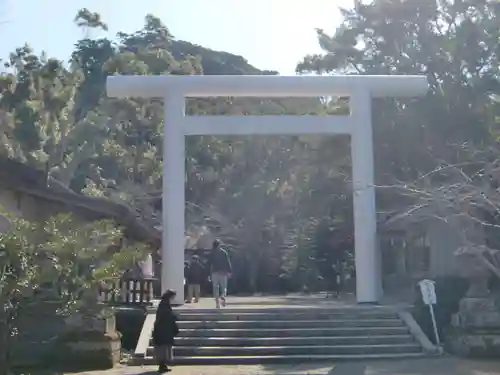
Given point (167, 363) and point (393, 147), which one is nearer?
point (167, 363)

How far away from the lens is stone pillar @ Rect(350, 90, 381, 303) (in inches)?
735

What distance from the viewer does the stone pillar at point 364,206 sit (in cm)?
1867

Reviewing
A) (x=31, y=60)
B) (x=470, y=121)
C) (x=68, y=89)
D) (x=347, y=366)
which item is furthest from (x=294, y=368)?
(x=31, y=60)

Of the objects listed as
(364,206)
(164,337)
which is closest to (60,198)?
(164,337)

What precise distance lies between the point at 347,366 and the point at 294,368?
0.93 metres

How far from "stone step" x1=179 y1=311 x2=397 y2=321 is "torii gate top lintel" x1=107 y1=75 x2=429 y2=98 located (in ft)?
18.0

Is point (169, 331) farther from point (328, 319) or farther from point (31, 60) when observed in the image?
point (31, 60)

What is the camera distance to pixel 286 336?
15.5 metres

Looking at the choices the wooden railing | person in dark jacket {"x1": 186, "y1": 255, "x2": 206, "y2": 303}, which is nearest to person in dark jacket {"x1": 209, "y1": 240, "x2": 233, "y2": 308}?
the wooden railing

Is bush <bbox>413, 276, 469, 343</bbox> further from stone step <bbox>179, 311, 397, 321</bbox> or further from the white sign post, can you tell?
stone step <bbox>179, 311, 397, 321</bbox>

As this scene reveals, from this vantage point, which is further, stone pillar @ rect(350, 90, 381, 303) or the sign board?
stone pillar @ rect(350, 90, 381, 303)

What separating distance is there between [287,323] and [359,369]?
310cm

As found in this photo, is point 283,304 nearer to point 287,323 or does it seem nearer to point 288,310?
point 288,310

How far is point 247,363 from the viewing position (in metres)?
14.2
